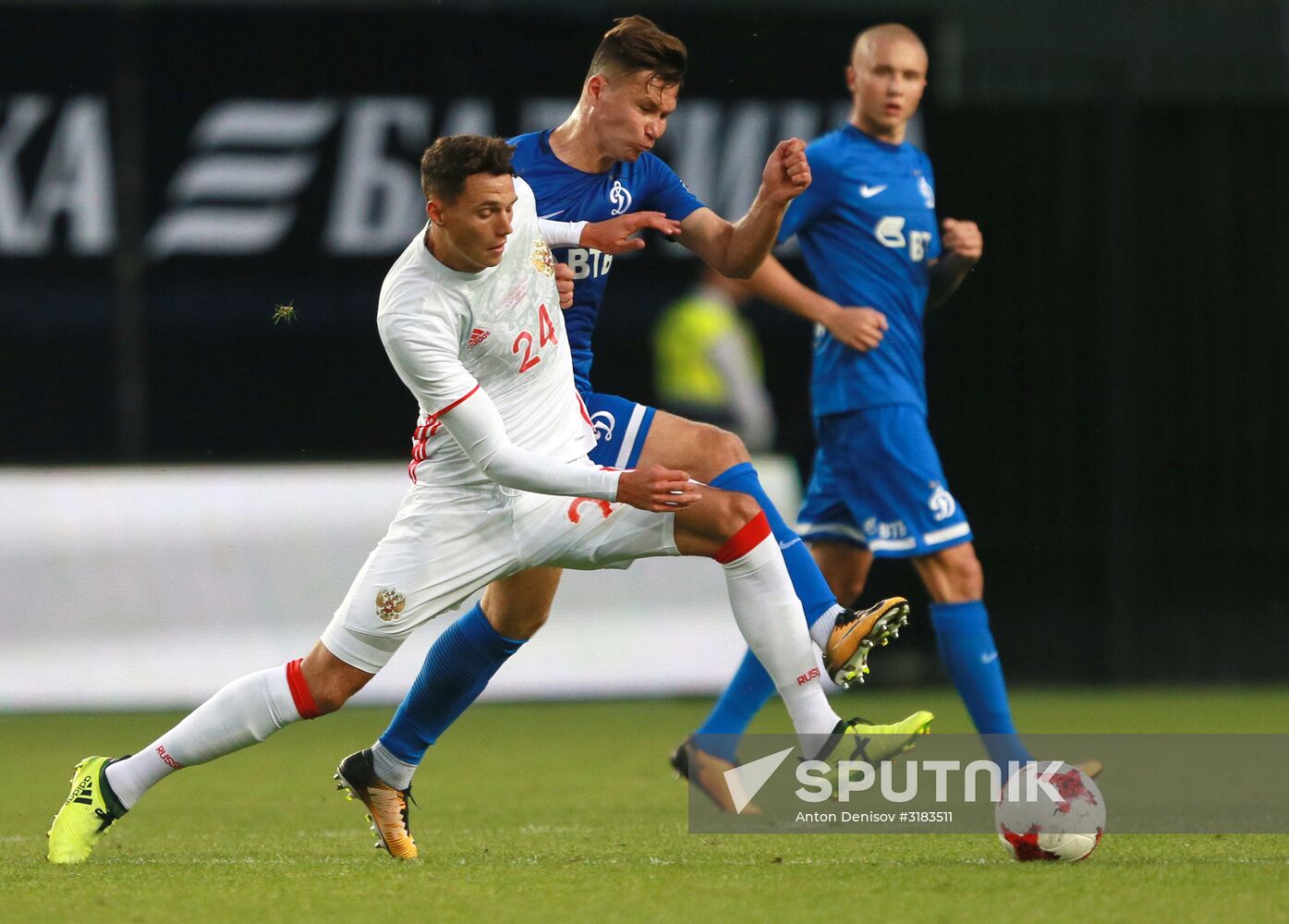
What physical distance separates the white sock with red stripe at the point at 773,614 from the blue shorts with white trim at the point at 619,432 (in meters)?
0.37

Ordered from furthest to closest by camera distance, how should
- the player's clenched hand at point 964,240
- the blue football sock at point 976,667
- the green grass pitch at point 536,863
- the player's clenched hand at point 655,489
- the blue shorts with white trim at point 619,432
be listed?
the player's clenched hand at point 964,240 → the blue football sock at point 976,667 → the blue shorts with white trim at point 619,432 → the player's clenched hand at point 655,489 → the green grass pitch at point 536,863

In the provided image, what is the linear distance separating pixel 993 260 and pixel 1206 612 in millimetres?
2390

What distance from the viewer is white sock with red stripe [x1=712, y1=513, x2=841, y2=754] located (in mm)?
5012

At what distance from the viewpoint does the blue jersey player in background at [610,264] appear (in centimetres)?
518

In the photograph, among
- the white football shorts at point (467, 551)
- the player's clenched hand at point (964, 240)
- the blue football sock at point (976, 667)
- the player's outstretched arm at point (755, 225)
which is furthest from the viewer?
the player's clenched hand at point (964, 240)

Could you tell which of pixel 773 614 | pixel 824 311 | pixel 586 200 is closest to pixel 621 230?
pixel 586 200

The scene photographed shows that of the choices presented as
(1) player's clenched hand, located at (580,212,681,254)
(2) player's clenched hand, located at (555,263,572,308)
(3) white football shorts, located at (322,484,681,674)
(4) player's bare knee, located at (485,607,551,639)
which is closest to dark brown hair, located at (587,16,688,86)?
(1) player's clenched hand, located at (580,212,681,254)

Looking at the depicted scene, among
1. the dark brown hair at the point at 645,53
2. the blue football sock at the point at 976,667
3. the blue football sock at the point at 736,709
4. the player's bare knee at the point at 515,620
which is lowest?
the blue football sock at the point at 736,709

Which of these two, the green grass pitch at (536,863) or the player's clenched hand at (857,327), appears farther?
the player's clenched hand at (857,327)

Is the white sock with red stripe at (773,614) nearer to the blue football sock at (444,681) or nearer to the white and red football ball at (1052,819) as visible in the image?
the white and red football ball at (1052,819)

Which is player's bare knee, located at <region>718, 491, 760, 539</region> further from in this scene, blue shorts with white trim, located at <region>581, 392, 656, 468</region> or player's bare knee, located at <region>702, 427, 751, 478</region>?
blue shorts with white trim, located at <region>581, 392, 656, 468</region>

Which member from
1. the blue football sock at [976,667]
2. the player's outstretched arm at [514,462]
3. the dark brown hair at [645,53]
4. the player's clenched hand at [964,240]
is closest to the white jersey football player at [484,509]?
the player's outstretched arm at [514,462]

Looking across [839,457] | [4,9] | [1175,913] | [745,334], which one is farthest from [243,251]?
[1175,913]

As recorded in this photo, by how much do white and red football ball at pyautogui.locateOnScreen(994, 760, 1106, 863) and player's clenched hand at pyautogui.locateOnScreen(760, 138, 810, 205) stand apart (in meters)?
1.56
